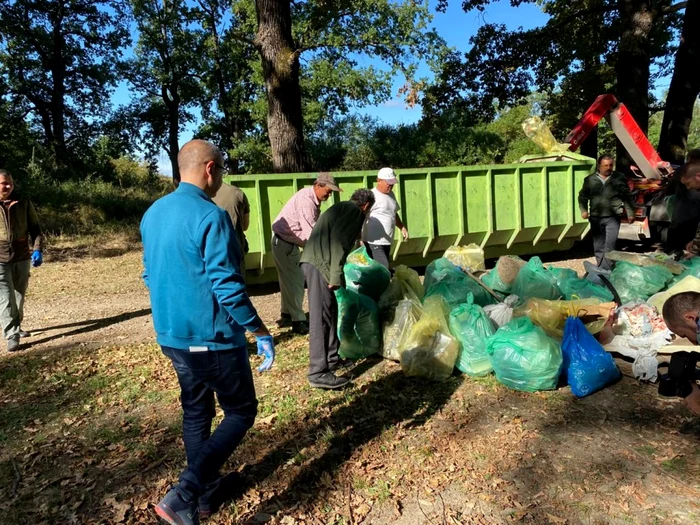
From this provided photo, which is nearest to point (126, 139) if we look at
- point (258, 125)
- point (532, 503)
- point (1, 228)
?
point (258, 125)

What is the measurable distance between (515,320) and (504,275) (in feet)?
5.58

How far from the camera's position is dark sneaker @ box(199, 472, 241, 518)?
266 centimetres

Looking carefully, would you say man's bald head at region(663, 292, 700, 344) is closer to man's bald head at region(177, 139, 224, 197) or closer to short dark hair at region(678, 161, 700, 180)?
man's bald head at region(177, 139, 224, 197)

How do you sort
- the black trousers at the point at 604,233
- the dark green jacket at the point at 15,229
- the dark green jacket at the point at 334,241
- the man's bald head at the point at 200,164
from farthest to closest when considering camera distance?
the black trousers at the point at 604,233 < the dark green jacket at the point at 15,229 < the dark green jacket at the point at 334,241 < the man's bald head at the point at 200,164

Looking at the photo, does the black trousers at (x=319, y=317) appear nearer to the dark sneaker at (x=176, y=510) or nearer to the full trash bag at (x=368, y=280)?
the full trash bag at (x=368, y=280)

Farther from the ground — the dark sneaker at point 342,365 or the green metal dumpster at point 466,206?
the green metal dumpster at point 466,206

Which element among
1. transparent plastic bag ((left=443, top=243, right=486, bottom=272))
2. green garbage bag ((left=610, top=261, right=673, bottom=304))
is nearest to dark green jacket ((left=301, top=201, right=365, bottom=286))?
green garbage bag ((left=610, top=261, right=673, bottom=304))

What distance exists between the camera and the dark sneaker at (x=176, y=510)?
2.39 meters

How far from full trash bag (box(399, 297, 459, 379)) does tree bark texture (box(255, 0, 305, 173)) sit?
4.98 metres

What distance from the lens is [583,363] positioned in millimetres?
3812

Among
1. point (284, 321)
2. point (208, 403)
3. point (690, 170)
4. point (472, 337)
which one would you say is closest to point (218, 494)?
point (208, 403)

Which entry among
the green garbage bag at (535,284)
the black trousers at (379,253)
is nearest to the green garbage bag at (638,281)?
the green garbage bag at (535,284)

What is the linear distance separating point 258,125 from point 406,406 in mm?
25098

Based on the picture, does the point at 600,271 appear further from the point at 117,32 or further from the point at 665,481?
the point at 117,32
